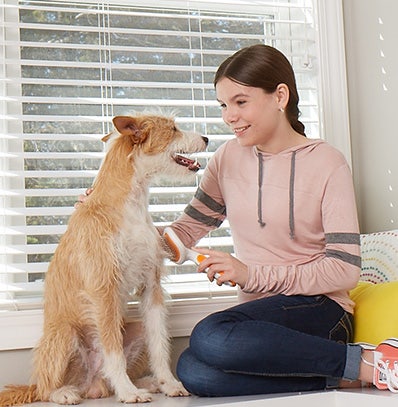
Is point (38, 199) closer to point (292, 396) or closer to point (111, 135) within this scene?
point (111, 135)

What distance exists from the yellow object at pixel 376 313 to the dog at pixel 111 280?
519mm

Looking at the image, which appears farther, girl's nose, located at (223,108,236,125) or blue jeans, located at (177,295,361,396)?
girl's nose, located at (223,108,236,125)

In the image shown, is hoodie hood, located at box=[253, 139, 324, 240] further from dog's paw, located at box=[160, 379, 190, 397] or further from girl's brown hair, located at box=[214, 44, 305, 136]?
dog's paw, located at box=[160, 379, 190, 397]

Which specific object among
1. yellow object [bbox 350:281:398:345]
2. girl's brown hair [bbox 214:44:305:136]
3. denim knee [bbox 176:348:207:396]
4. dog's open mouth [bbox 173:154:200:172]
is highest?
girl's brown hair [bbox 214:44:305:136]

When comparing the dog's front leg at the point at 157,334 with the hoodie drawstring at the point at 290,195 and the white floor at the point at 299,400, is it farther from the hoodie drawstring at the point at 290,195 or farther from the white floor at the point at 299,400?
the hoodie drawstring at the point at 290,195

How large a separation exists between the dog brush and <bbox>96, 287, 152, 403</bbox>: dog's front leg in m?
0.20

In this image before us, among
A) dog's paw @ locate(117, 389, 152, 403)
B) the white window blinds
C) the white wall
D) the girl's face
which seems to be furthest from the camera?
the white wall

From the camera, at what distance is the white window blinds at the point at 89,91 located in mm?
2328

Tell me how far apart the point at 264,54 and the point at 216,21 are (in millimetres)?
584

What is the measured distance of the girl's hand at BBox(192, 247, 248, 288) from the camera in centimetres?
195

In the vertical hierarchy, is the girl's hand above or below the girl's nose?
below

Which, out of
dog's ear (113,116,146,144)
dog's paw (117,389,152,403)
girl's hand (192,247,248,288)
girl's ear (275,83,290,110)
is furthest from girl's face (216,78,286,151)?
dog's paw (117,389,152,403)

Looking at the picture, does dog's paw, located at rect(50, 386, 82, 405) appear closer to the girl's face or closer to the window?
the window

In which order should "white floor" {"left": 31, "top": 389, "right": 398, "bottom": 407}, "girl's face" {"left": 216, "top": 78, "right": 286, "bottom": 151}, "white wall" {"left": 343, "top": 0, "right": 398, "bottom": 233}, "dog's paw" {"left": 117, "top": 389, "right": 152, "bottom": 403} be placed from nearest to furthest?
"white floor" {"left": 31, "top": 389, "right": 398, "bottom": 407} → "dog's paw" {"left": 117, "top": 389, "right": 152, "bottom": 403} → "girl's face" {"left": 216, "top": 78, "right": 286, "bottom": 151} → "white wall" {"left": 343, "top": 0, "right": 398, "bottom": 233}
